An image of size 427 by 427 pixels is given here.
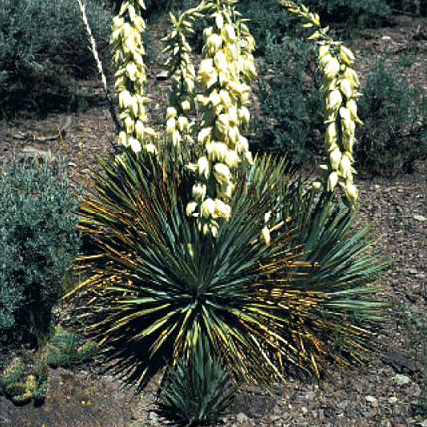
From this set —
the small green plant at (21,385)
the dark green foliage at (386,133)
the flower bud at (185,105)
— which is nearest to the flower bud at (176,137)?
the flower bud at (185,105)

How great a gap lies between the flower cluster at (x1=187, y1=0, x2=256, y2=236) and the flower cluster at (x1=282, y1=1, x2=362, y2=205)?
1.18 feet

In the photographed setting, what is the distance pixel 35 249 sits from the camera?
14.4 feet

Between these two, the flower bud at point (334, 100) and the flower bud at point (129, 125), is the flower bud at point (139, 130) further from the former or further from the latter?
the flower bud at point (334, 100)

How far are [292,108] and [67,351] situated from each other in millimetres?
3156

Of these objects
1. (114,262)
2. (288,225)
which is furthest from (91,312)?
(288,225)

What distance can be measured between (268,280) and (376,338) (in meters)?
0.94

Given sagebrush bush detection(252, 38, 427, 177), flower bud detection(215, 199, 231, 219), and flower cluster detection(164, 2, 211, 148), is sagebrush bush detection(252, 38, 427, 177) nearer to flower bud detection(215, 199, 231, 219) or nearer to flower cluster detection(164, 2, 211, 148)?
flower cluster detection(164, 2, 211, 148)

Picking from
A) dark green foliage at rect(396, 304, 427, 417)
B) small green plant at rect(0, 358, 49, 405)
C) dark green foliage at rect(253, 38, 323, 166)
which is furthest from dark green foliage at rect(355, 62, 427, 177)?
small green plant at rect(0, 358, 49, 405)

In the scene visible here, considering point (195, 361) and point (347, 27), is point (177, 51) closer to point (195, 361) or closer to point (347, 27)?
point (195, 361)

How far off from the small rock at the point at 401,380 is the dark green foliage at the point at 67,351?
1682 millimetres

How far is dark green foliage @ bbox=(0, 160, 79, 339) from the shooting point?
14.2ft

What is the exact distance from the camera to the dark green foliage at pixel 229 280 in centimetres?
405

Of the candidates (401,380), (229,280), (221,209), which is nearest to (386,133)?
(401,380)

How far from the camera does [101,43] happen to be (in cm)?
768
